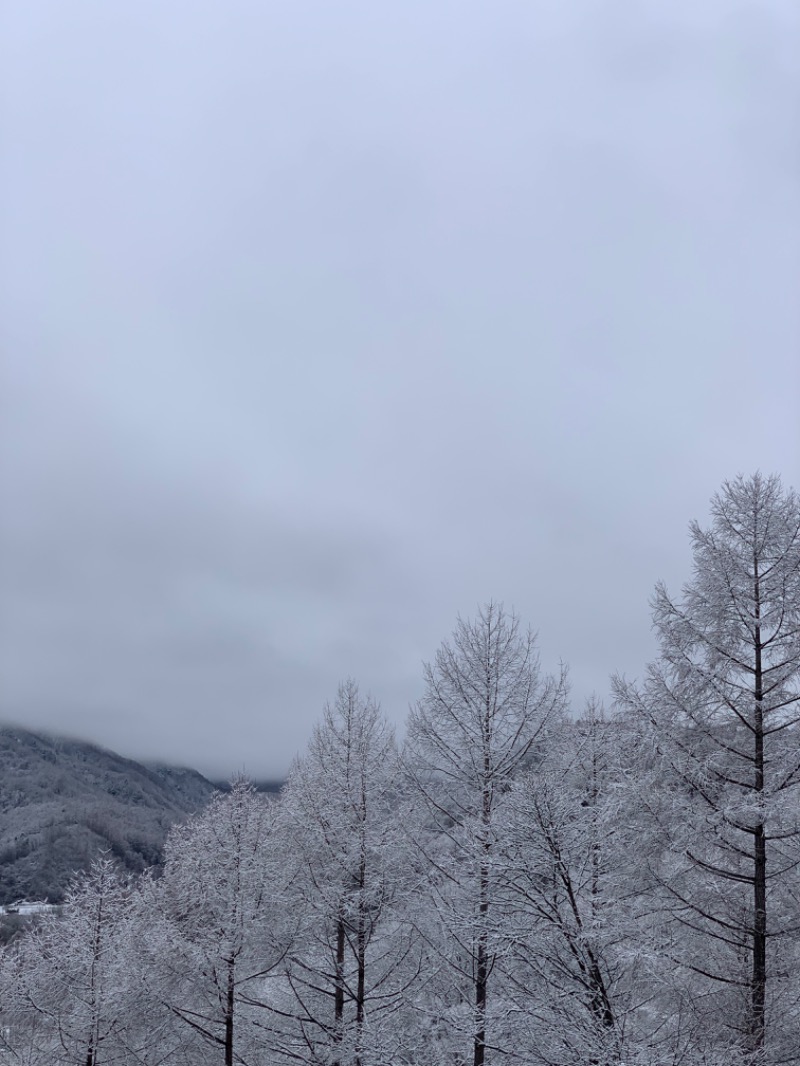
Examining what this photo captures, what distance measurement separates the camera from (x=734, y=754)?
10.7m

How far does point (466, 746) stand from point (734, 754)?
14.0 feet

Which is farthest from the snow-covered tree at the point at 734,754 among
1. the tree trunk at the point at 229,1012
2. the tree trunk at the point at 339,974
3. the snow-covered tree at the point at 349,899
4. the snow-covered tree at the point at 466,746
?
the tree trunk at the point at 229,1012

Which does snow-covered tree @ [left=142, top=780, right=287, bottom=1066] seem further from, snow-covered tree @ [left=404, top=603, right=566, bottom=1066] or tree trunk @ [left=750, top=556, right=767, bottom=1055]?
tree trunk @ [left=750, top=556, right=767, bottom=1055]

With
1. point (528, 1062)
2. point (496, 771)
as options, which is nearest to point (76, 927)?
point (496, 771)

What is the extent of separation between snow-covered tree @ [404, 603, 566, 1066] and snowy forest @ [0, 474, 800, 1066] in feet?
0.14

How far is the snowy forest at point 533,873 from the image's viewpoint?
26.9ft

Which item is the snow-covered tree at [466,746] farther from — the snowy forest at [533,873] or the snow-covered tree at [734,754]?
the snow-covered tree at [734,754]

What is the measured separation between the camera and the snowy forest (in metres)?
8.20

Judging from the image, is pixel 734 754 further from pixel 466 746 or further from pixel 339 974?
pixel 339 974

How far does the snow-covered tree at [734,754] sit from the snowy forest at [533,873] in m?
0.03

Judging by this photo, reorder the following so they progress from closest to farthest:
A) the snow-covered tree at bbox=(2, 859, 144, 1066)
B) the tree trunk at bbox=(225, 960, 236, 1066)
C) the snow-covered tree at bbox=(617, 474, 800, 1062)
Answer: the snow-covered tree at bbox=(617, 474, 800, 1062), the tree trunk at bbox=(225, 960, 236, 1066), the snow-covered tree at bbox=(2, 859, 144, 1066)

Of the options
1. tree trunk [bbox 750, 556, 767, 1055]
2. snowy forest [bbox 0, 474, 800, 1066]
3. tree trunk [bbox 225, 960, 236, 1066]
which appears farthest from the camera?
tree trunk [bbox 225, 960, 236, 1066]

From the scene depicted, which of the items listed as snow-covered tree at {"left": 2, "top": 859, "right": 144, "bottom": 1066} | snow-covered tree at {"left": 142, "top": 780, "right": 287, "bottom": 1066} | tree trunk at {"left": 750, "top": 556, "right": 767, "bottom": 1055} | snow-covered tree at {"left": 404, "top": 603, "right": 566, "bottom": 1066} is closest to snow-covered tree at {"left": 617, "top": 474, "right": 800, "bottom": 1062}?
tree trunk at {"left": 750, "top": 556, "right": 767, "bottom": 1055}

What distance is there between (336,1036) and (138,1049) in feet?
26.1
